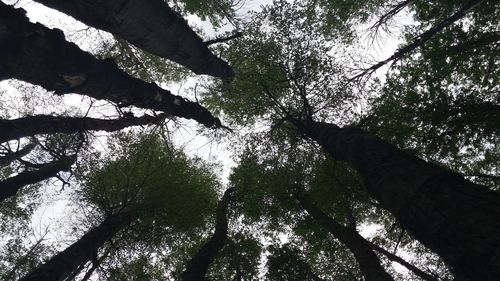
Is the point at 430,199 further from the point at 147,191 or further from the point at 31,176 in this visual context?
the point at 31,176

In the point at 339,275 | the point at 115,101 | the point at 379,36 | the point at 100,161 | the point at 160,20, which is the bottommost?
the point at 115,101

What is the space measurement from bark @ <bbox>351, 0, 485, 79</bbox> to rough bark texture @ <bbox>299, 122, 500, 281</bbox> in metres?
3.45

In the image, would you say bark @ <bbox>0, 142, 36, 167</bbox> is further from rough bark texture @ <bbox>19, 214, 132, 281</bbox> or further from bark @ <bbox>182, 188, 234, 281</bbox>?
bark @ <bbox>182, 188, 234, 281</bbox>

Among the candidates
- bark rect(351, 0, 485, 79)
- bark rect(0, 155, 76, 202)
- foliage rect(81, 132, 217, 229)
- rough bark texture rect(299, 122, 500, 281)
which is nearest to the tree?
foliage rect(81, 132, 217, 229)

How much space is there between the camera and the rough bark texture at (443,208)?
297 cm

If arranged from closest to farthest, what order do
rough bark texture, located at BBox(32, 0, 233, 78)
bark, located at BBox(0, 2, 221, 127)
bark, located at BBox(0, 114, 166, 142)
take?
bark, located at BBox(0, 2, 221, 127) < rough bark texture, located at BBox(32, 0, 233, 78) < bark, located at BBox(0, 114, 166, 142)

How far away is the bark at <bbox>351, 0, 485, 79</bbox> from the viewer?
7047 mm

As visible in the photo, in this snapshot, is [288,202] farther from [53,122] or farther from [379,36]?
[53,122]

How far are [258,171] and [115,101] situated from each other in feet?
22.4

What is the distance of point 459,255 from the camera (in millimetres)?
3105

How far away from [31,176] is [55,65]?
7.99 m

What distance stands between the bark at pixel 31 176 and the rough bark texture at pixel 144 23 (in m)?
5.95

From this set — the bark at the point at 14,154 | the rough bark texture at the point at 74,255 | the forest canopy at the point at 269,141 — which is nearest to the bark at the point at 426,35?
the forest canopy at the point at 269,141

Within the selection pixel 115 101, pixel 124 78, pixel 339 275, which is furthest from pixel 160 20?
pixel 339 275
